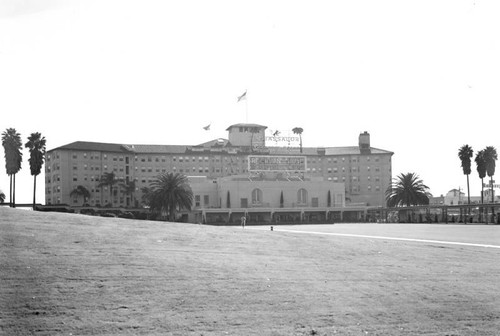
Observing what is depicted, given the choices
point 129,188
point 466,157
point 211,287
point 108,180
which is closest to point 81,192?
point 108,180

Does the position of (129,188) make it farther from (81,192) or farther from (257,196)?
(257,196)

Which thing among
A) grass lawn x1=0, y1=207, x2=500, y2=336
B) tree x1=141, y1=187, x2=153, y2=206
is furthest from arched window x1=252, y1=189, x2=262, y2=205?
grass lawn x1=0, y1=207, x2=500, y2=336

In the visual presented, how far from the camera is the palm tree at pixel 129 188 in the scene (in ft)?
567

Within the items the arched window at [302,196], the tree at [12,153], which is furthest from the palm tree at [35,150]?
the arched window at [302,196]

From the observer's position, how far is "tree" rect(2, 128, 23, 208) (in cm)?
10188

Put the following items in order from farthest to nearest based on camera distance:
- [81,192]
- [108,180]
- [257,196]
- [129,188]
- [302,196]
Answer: [129,188] < [108,180] < [81,192] < [302,196] < [257,196]

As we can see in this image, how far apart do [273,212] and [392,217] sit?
2738cm

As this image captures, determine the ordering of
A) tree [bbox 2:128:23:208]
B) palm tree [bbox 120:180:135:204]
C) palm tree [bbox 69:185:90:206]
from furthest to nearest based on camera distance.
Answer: palm tree [bbox 120:180:135:204], palm tree [bbox 69:185:90:206], tree [bbox 2:128:23:208]

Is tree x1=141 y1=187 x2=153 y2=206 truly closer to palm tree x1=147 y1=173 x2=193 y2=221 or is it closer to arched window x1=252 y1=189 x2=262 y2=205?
palm tree x1=147 y1=173 x2=193 y2=221

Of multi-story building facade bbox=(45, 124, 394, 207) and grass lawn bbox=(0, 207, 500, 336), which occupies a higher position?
multi-story building facade bbox=(45, 124, 394, 207)

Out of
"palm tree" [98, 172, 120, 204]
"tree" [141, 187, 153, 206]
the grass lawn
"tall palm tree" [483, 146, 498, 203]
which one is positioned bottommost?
the grass lawn

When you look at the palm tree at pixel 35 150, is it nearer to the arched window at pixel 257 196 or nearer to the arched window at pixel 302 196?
the arched window at pixel 257 196

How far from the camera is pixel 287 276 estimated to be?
55.6 ft

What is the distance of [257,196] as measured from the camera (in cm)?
14775
